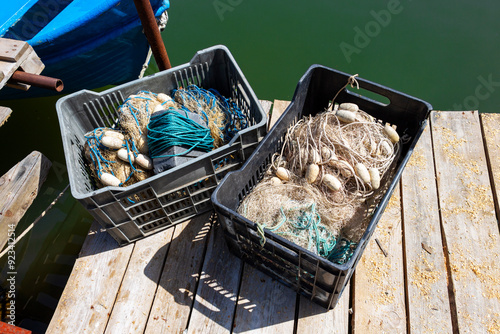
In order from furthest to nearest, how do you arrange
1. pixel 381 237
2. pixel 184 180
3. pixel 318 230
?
1. pixel 381 237
2. pixel 184 180
3. pixel 318 230

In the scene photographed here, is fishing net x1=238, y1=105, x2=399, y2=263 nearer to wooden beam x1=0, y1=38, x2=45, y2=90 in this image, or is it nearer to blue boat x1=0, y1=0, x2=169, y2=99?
wooden beam x1=0, y1=38, x2=45, y2=90

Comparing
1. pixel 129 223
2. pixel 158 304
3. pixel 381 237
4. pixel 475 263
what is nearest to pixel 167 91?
pixel 129 223

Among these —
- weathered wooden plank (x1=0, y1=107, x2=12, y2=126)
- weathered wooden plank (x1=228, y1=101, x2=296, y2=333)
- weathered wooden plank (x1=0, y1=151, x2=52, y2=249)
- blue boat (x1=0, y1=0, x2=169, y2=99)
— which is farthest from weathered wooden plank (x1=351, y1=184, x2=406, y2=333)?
blue boat (x1=0, y1=0, x2=169, y2=99)

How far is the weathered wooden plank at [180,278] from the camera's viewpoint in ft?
6.33

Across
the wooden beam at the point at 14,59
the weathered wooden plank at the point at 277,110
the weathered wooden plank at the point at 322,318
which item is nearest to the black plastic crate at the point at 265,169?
the weathered wooden plank at the point at 322,318

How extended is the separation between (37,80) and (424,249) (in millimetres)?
2674

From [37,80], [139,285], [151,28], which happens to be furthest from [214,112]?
[139,285]

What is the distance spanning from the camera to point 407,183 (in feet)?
7.70

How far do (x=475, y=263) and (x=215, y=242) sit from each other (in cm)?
163

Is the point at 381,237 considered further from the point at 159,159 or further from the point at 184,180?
the point at 159,159

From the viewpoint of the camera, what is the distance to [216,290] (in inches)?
79.1

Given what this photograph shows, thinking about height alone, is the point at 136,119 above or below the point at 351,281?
above

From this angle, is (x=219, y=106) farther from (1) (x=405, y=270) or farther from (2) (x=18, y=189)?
(1) (x=405, y=270)

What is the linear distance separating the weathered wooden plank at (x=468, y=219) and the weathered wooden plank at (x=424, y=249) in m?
0.06
